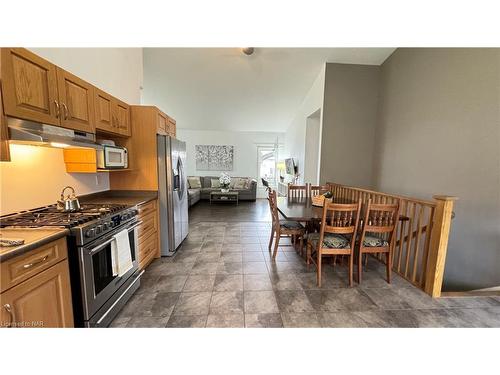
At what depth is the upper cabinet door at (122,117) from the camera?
2441 mm

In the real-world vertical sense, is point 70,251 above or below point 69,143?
below

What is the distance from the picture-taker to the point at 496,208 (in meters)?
2.33

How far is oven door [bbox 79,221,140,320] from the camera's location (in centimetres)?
144

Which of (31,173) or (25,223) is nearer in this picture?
(25,223)

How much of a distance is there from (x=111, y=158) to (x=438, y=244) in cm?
358

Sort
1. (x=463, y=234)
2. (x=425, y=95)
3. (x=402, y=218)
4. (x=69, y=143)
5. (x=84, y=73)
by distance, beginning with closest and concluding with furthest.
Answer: (x=69, y=143) → (x=84, y=73) → (x=402, y=218) → (x=463, y=234) → (x=425, y=95)

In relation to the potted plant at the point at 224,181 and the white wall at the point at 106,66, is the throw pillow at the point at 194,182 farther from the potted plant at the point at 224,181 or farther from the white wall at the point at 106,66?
the white wall at the point at 106,66

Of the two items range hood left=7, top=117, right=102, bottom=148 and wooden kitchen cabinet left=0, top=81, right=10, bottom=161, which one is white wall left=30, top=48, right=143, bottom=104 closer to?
range hood left=7, top=117, right=102, bottom=148

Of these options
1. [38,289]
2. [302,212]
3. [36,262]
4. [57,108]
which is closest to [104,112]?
[57,108]

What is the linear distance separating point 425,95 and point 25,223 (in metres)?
5.02

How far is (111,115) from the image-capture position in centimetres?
231
